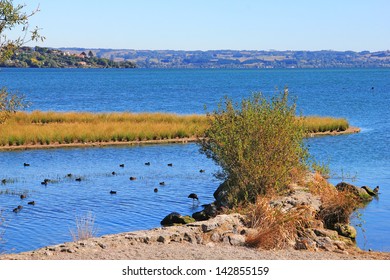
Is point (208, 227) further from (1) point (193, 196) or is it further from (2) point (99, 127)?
(2) point (99, 127)

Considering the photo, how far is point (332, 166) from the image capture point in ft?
134

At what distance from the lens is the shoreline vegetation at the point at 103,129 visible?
49.1 meters

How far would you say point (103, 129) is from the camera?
52562 millimetres

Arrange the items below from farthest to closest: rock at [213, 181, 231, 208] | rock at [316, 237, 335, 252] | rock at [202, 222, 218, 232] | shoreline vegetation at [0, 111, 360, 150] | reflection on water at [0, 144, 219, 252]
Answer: shoreline vegetation at [0, 111, 360, 150] < reflection on water at [0, 144, 219, 252] < rock at [213, 181, 231, 208] < rock at [316, 237, 335, 252] < rock at [202, 222, 218, 232]

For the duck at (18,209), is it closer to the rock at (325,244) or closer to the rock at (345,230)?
the rock at (345,230)

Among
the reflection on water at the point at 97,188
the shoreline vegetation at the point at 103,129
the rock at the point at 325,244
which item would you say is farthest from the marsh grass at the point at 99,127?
the rock at the point at 325,244

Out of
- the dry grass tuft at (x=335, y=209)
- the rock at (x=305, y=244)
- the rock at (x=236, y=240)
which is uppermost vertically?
the rock at (x=236, y=240)

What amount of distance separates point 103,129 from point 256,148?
100 feet

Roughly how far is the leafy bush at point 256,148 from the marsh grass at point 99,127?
18250mm

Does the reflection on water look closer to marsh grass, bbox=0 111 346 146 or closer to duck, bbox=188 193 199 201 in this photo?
duck, bbox=188 193 199 201

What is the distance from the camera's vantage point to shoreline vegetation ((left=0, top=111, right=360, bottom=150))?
49050 mm

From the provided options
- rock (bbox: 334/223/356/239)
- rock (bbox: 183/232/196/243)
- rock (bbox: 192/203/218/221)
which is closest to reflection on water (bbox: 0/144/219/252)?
rock (bbox: 192/203/218/221)

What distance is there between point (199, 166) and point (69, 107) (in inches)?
2679

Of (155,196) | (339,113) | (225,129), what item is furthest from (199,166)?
(339,113)
